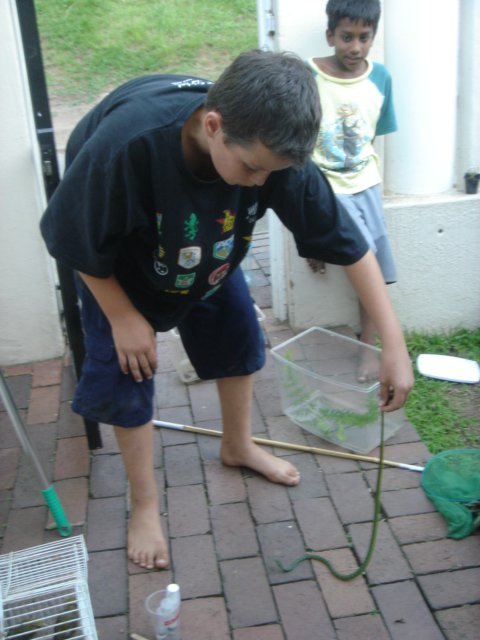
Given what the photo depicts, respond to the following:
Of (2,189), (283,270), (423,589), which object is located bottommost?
(423,589)

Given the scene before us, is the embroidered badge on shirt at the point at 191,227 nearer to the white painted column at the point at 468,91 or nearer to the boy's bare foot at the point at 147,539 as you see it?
the boy's bare foot at the point at 147,539

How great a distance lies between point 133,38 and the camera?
843cm

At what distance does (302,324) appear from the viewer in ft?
12.8

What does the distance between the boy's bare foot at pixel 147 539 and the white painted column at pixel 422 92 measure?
2052mm

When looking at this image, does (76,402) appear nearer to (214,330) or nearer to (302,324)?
(214,330)

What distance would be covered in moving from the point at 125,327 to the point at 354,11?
1795 mm

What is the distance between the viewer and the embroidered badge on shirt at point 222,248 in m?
2.14

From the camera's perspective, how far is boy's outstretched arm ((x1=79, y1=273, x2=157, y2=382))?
6.88 feet

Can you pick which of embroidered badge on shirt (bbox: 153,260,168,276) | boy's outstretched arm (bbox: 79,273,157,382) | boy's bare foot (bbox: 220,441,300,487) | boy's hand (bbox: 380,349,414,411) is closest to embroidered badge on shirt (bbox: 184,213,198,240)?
embroidered badge on shirt (bbox: 153,260,168,276)

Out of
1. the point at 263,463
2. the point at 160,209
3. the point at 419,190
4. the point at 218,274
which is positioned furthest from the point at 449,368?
the point at 160,209

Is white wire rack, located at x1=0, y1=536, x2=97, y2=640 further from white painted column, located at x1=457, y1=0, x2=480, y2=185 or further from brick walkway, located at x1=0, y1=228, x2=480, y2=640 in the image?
white painted column, located at x1=457, y1=0, x2=480, y2=185

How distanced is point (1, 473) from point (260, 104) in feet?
6.39

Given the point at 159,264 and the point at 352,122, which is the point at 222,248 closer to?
the point at 159,264

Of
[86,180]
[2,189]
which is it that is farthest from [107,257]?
[2,189]
